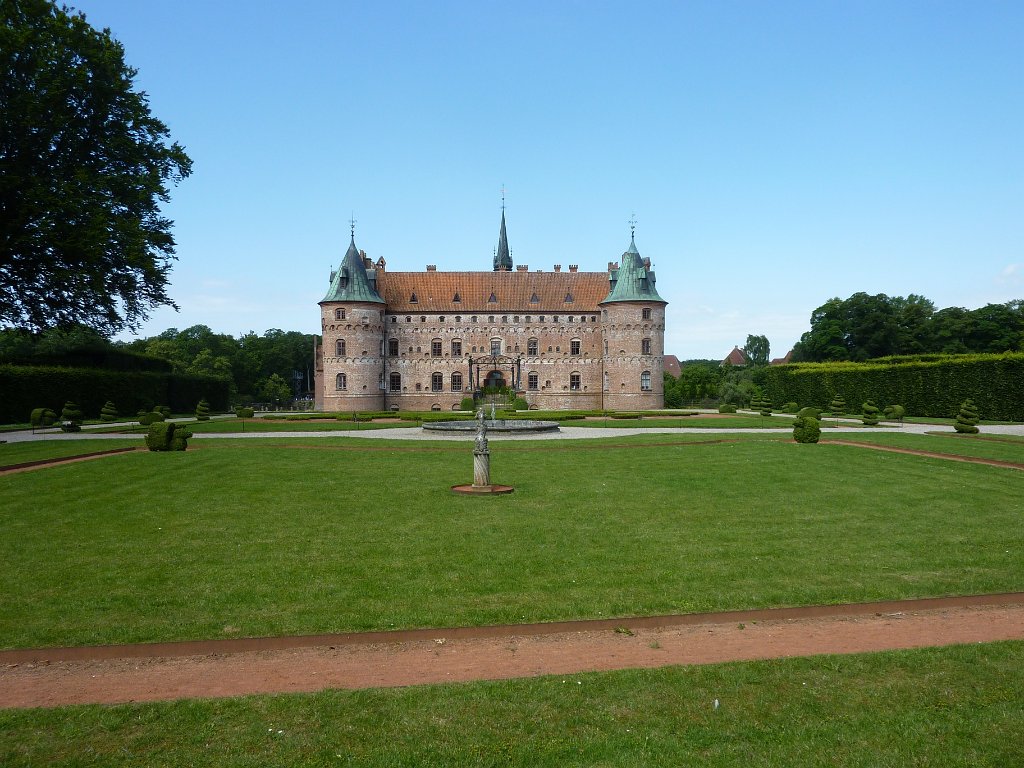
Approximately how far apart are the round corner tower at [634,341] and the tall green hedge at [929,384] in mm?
11782

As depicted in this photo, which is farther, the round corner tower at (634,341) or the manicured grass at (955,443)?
the round corner tower at (634,341)

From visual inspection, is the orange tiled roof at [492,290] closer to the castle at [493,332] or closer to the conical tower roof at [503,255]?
the castle at [493,332]

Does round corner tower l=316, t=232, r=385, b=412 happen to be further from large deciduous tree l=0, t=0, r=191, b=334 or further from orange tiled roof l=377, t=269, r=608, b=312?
large deciduous tree l=0, t=0, r=191, b=334

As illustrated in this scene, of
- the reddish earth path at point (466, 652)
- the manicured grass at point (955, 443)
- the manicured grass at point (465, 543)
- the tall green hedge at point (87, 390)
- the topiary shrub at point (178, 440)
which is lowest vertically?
the reddish earth path at point (466, 652)

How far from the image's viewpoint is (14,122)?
24.9 meters

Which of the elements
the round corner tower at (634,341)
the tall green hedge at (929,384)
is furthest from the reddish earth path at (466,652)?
the round corner tower at (634,341)

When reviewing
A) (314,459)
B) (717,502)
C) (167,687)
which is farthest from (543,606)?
(314,459)

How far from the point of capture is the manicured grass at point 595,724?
4.70m

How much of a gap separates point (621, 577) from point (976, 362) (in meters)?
39.0

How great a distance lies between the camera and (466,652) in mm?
6816

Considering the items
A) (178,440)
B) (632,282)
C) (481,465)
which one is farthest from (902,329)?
(178,440)

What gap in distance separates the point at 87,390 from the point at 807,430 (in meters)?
42.4

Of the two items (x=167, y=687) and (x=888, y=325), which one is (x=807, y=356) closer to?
(x=888, y=325)

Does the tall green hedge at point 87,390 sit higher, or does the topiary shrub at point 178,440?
the tall green hedge at point 87,390
